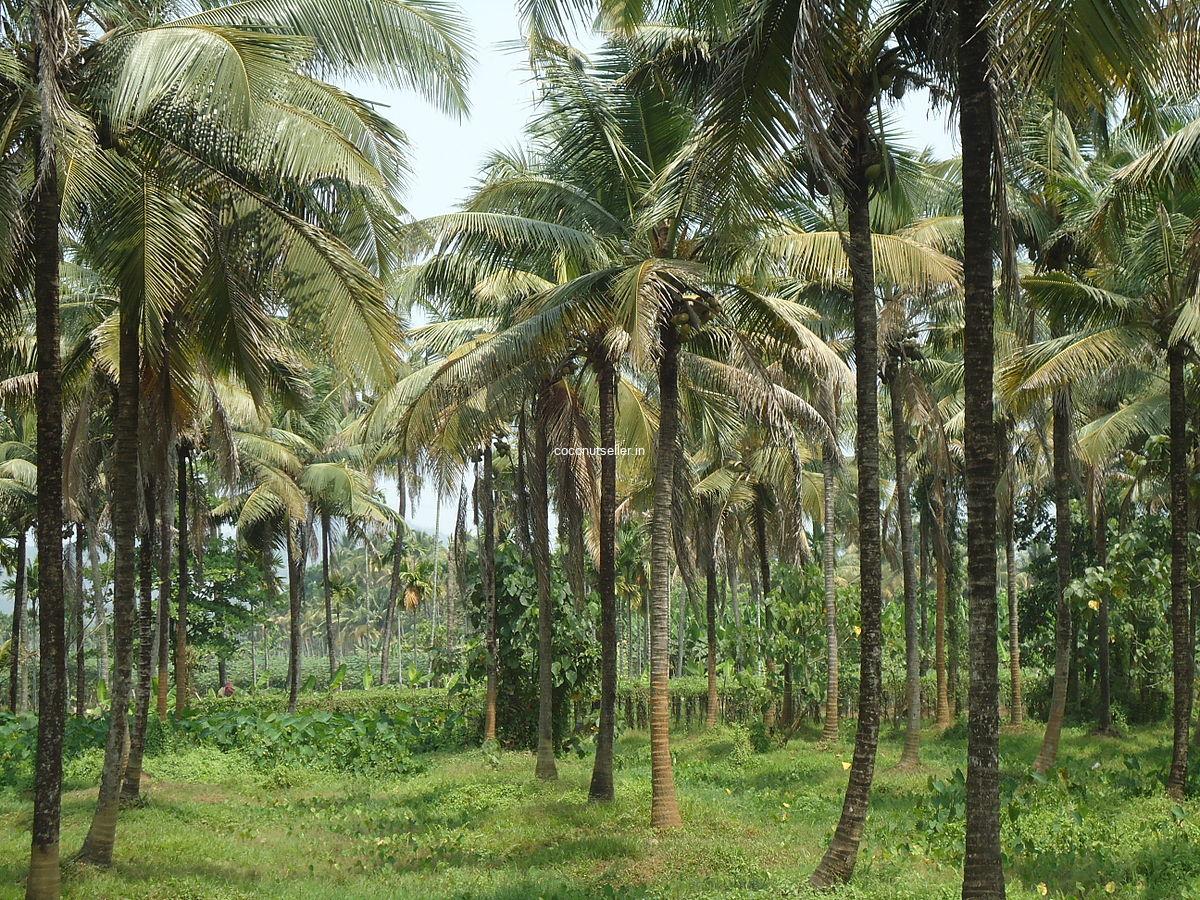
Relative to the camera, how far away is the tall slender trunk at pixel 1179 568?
47.4ft

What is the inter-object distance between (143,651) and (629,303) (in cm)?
794

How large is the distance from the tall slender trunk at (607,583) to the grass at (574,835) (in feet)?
1.72

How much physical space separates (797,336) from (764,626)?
1489 centimetres

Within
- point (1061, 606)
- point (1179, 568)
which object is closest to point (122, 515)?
point (1179, 568)

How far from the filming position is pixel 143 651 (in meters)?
14.1

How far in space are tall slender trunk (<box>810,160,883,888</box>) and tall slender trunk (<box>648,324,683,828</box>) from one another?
355 centimetres

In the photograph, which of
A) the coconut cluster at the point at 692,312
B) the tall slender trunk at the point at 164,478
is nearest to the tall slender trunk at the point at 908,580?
the coconut cluster at the point at 692,312

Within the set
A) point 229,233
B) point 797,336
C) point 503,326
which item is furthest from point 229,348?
point 797,336

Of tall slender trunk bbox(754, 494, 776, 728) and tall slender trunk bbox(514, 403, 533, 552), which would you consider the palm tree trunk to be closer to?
tall slender trunk bbox(514, 403, 533, 552)

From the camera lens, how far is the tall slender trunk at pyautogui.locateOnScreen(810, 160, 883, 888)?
10000 millimetres

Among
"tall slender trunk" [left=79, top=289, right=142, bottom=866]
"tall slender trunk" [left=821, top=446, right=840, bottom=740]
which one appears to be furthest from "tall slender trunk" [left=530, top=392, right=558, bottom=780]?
→ "tall slender trunk" [left=821, top=446, right=840, bottom=740]

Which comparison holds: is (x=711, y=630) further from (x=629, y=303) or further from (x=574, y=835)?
(x=629, y=303)

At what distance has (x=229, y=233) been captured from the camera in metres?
10.5

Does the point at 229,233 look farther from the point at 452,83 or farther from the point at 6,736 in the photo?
the point at 6,736
